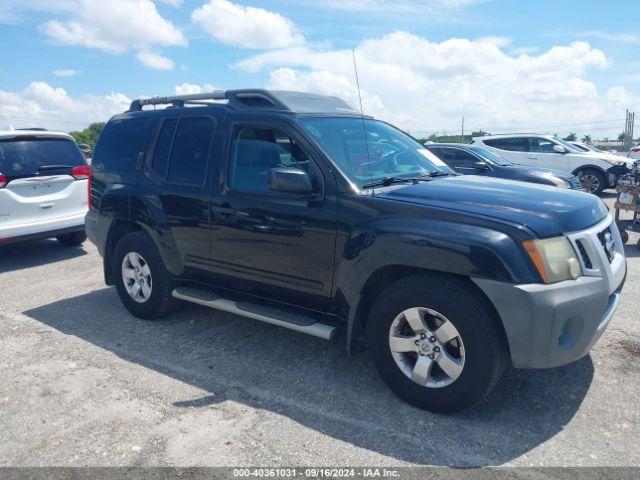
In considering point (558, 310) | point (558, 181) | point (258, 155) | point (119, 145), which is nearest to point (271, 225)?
point (258, 155)

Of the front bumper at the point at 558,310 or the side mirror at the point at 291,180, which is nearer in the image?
the front bumper at the point at 558,310

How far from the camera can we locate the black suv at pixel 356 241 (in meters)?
3.10

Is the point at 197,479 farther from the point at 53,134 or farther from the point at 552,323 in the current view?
the point at 53,134

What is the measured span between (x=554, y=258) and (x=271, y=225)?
1.94 metres

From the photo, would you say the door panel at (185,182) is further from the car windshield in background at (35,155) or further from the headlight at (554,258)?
the car windshield in background at (35,155)

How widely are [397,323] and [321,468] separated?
39.2 inches

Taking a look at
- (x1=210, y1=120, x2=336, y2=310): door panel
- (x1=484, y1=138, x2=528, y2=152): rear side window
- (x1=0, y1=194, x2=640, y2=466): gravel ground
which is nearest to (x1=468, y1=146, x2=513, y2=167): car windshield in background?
(x1=484, y1=138, x2=528, y2=152): rear side window

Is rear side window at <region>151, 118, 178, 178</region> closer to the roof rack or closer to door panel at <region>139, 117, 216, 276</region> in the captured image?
door panel at <region>139, 117, 216, 276</region>

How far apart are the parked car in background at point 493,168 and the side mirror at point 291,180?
22.5 ft

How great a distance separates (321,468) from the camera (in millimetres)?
2914

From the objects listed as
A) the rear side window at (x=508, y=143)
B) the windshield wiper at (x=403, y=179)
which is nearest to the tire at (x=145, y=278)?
the windshield wiper at (x=403, y=179)

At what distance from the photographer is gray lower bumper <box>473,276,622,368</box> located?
9.75 feet

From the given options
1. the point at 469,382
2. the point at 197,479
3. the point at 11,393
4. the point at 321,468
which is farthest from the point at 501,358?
the point at 11,393

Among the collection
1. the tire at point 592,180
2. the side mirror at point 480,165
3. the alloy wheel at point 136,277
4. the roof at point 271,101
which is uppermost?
the roof at point 271,101
